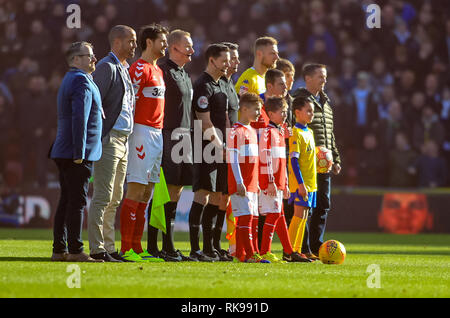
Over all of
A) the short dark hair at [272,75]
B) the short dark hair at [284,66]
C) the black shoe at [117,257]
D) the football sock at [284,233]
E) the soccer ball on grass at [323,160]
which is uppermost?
the short dark hair at [284,66]

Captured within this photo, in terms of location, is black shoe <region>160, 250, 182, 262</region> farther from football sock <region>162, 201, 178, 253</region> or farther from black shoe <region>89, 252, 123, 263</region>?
black shoe <region>89, 252, 123, 263</region>

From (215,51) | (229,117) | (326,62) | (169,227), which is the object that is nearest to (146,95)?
(215,51)

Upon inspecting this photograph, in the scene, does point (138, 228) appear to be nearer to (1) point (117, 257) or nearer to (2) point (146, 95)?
(1) point (117, 257)

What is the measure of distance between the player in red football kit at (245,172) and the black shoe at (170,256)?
0.65m

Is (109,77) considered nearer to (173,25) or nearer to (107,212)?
(107,212)

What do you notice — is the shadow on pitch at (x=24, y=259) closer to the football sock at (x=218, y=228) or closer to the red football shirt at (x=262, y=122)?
the football sock at (x=218, y=228)

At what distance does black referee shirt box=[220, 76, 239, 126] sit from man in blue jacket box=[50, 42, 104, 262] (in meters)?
1.82

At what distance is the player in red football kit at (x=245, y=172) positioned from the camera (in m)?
8.78

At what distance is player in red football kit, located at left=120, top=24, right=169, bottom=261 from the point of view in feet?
28.3

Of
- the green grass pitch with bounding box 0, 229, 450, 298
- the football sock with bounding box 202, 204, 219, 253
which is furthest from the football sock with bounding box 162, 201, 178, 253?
the green grass pitch with bounding box 0, 229, 450, 298

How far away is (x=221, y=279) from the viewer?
22.7ft

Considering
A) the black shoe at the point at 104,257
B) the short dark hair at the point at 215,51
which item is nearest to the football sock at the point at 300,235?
the short dark hair at the point at 215,51

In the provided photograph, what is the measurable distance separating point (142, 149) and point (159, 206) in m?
0.71

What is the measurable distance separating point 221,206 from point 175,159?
98 cm
